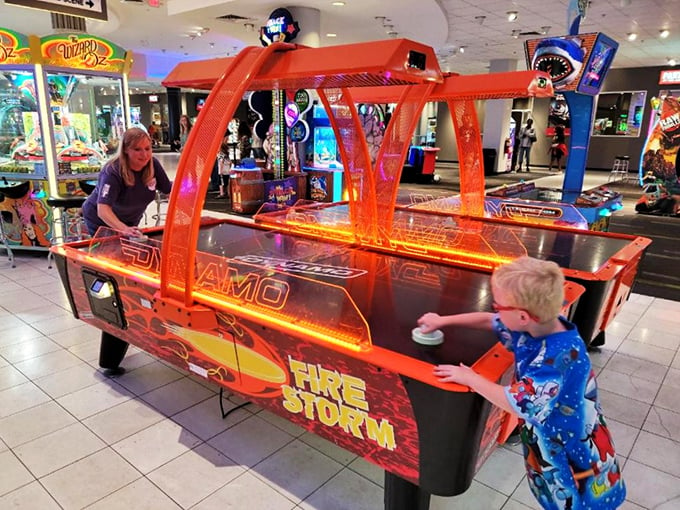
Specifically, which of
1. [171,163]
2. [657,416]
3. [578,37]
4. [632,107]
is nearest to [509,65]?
[632,107]

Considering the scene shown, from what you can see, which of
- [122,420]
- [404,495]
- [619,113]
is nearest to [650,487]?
[404,495]

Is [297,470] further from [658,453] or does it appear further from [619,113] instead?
[619,113]

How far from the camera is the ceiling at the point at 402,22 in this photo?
25.2 feet

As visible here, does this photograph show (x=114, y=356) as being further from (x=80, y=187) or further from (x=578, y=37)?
(x=578, y=37)

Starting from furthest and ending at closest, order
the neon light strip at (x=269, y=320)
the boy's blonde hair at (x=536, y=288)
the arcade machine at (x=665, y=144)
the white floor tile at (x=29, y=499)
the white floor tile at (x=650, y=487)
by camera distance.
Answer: the arcade machine at (x=665, y=144), the white floor tile at (x=650, y=487), the white floor tile at (x=29, y=499), the neon light strip at (x=269, y=320), the boy's blonde hair at (x=536, y=288)

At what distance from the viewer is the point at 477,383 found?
4.63 ft

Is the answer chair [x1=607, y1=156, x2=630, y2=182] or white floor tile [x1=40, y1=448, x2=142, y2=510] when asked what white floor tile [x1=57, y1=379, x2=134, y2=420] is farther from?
chair [x1=607, y1=156, x2=630, y2=182]

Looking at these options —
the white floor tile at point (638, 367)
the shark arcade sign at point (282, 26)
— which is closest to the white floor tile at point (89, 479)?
the white floor tile at point (638, 367)

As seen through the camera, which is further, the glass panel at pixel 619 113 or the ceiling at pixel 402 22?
the glass panel at pixel 619 113

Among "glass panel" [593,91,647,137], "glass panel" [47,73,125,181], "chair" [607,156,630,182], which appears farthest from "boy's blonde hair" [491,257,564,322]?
"glass panel" [593,91,647,137]

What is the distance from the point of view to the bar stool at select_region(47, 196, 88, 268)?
4.91 metres

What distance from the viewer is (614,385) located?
315cm

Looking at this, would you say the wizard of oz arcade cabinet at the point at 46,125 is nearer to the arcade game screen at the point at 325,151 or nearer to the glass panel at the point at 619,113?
the arcade game screen at the point at 325,151

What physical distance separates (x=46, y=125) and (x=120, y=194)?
3.18 m
